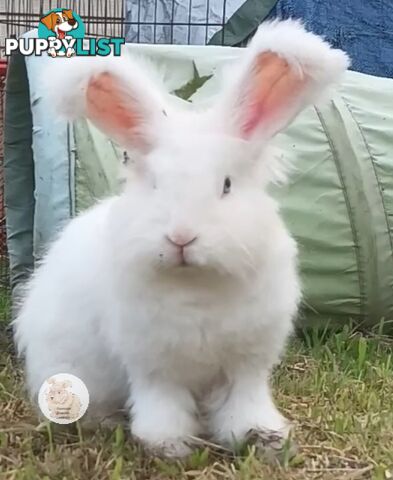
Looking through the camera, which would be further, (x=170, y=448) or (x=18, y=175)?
(x=18, y=175)

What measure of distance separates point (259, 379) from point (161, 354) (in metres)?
0.23

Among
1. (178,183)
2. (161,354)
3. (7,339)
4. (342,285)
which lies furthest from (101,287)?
(342,285)

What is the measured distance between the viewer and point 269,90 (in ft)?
5.68

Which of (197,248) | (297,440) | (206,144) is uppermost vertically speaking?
(206,144)

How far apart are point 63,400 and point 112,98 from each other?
0.61 m

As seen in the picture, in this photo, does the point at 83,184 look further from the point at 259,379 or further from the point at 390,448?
the point at 390,448

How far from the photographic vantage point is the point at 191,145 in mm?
1657

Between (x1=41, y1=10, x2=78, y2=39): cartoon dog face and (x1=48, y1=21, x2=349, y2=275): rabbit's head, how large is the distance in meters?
1.43

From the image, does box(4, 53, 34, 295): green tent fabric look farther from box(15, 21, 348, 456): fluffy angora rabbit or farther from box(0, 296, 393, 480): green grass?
box(15, 21, 348, 456): fluffy angora rabbit

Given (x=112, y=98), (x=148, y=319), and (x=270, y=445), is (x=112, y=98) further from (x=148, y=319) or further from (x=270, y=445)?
(x=270, y=445)

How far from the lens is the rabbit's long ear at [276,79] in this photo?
1.69 meters

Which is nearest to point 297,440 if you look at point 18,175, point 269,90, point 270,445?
point 270,445

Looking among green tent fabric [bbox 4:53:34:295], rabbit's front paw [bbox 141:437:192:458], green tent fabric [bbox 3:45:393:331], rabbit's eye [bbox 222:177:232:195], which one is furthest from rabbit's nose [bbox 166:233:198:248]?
green tent fabric [bbox 4:53:34:295]

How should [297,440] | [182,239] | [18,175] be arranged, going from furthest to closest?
[18,175]
[297,440]
[182,239]
